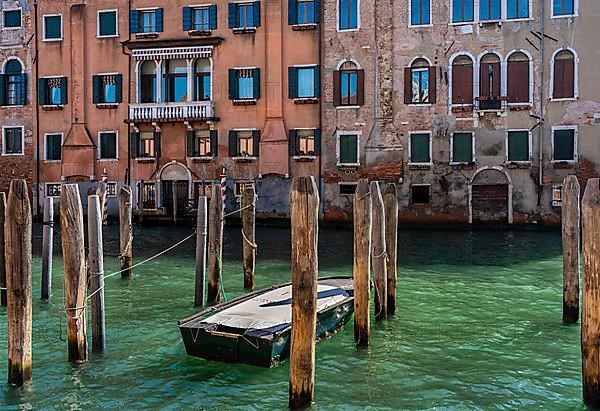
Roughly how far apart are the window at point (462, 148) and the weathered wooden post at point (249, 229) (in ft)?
41.5

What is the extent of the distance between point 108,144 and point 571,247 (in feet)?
64.8

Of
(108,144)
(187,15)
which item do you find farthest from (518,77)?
(108,144)

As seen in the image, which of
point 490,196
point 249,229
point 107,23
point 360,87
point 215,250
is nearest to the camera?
point 215,250

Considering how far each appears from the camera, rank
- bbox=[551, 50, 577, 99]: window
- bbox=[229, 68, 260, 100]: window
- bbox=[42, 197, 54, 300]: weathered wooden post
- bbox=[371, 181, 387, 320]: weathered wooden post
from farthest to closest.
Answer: bbox=[229, 68, 260, 100]: window
bbox=[551, 50, 577, 99]: window
bbox=[42, 197, 54, 300]: weathered wooden post
bbox=[371, 181, 387, 320]: weathered wooden post

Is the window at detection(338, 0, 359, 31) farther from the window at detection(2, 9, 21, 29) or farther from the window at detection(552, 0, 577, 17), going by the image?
A: the window at detection(2, 9, 21, 29)

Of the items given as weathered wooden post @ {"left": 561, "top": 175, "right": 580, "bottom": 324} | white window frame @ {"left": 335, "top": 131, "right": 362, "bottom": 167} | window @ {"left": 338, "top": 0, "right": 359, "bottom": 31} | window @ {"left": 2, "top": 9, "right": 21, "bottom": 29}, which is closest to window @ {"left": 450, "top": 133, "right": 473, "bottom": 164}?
white window frame @ {"left": 335, "top": 131, "right": 362, "bottom": 167}

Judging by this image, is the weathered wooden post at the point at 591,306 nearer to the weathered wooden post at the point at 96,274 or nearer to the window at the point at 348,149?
the weathered wooden post at the point at 96,274

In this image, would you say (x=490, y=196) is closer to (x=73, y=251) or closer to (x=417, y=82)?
(x=417, y=82)

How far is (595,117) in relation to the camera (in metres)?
20.7

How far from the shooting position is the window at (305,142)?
2297 cm

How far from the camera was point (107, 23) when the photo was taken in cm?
2441

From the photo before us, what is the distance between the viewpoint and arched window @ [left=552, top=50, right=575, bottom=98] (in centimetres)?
2081

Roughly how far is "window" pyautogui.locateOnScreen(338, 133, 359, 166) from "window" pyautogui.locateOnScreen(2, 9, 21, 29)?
1335 cm

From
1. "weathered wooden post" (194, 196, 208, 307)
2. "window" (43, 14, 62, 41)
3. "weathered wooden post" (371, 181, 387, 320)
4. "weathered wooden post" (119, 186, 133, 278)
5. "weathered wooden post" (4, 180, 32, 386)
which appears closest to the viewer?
"weathered wooden post" (4, 180, 32, 386)
